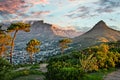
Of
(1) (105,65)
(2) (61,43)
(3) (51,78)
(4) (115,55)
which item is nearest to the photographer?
(3) (51,78)

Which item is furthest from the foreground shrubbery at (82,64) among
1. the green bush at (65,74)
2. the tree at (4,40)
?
the tree at (4,40)

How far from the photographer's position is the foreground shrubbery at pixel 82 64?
31625 millimetres

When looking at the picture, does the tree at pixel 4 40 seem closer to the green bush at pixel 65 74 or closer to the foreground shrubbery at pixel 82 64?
the foreground shrubbery at pixel 82 64

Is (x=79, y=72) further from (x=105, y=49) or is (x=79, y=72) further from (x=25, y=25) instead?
(x=25, y=25)

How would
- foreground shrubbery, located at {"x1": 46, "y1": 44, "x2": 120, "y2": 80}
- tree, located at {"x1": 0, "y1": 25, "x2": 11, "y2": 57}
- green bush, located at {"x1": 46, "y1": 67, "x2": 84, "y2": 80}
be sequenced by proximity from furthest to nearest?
tree, located at {"x1": 0, "y1": 25, "x2": 11, "y2": 57}
foreground shrubbery, located at {"x1": 46, "y1": 44, "x2": 120, "y2": 80}
green bush, located at {"x1": 46, "y1": 67, "x2": 84, "y2": 80}

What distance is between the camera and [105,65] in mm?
43875

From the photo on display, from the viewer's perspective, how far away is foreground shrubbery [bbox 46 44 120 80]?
1245 inches

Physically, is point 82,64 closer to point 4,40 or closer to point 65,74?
point 65,74

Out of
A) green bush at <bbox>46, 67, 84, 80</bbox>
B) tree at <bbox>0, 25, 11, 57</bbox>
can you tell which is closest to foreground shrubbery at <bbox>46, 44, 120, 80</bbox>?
green bush at <bbox>46, 67, 84, 80</bbox>

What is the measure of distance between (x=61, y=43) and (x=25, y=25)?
68496mm

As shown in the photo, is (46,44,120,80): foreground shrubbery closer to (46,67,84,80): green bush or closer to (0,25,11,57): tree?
(46,67,84,80): green bush

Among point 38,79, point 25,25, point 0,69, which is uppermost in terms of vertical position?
point 25,25

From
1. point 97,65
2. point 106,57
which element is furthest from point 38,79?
point 106,57

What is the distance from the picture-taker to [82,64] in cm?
3825
